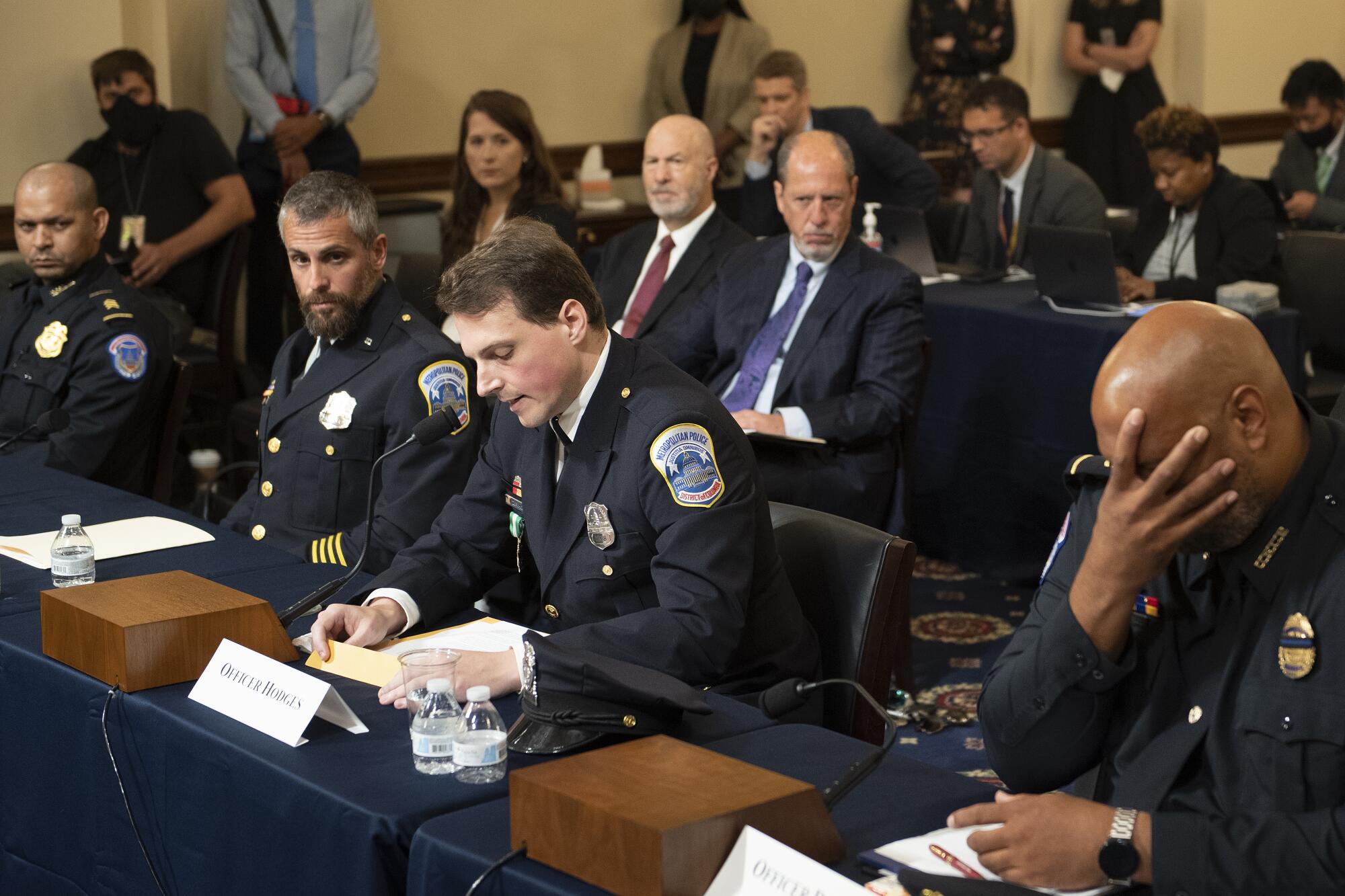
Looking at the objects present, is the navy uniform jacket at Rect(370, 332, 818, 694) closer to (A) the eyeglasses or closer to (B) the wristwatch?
(B) the wristwatch

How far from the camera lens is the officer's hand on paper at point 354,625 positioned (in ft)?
6.59

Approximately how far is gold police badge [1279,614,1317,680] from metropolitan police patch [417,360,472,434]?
1.63m

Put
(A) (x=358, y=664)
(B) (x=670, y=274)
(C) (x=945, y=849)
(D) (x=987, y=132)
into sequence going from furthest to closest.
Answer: (D) (x=987, y=132), (B) (x=670, y=274), (A) (x=358, y=664), (C) (x=945, y=849)

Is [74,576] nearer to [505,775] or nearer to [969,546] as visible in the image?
[505,775]

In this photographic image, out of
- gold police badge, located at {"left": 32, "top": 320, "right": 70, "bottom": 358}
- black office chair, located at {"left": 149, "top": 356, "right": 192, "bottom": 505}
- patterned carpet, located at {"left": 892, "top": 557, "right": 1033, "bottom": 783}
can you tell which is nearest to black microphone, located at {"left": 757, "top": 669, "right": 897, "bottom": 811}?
patterned carpet, located at {"left": 892, "top": 557, "right": 1033, "bottom": 783}

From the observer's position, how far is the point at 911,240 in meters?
5.02

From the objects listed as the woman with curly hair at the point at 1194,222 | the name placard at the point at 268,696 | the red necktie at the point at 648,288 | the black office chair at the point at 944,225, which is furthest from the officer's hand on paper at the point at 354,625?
the black office chair at the point at 944,225

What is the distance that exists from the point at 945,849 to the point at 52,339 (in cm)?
285

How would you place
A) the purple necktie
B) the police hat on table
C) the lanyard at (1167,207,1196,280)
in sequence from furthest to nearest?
the lanyard at (1167,207,1196,280) → the purple necktie → the police hat on table

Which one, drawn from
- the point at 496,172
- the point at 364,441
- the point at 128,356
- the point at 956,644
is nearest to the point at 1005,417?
the point at 956,644

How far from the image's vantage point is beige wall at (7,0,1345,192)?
5395mm

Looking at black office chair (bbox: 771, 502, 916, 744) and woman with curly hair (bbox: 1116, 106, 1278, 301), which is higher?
woman with curly hair (bbox: 1116, 106, 1278, 301)

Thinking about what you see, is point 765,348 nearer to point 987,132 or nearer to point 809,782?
point 987,132

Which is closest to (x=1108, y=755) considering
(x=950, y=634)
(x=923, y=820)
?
(x=923, y=820)
